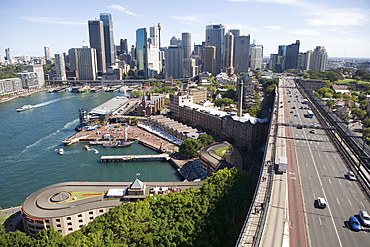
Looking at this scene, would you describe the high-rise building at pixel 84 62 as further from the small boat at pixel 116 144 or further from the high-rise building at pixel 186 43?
the small boat at pixel 116 144

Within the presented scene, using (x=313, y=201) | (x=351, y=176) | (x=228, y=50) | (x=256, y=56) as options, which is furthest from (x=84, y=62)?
(x=313, y=201)

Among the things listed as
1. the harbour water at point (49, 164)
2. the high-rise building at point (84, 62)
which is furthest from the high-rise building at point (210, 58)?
the harbour water at point (49, 164)

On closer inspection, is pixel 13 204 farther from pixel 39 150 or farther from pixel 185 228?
pixel 185 228

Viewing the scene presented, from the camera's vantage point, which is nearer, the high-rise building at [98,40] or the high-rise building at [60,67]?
the high-rise building at [60,67]

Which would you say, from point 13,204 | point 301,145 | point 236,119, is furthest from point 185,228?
point 236,119

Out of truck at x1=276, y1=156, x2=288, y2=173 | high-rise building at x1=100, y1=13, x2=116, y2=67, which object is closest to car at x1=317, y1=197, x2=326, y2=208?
truck at x1=276, y1=156, x2=288, y2=173

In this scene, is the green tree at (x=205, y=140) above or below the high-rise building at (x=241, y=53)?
below
